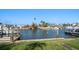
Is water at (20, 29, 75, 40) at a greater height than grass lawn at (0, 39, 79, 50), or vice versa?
water at (20, 29, 75, 40)

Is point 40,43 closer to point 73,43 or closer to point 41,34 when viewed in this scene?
point 41,34

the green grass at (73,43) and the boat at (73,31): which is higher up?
the boat at (73,31)

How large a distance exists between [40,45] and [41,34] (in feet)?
0.48

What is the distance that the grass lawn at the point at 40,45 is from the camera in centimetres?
298

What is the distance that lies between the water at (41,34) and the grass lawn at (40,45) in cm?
6

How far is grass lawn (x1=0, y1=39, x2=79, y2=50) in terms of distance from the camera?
2.98m

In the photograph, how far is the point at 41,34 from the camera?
3020 millimetres

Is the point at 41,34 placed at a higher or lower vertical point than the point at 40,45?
higher

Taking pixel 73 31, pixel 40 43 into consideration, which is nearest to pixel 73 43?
pixel 73 31

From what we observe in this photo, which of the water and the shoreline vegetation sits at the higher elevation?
the water

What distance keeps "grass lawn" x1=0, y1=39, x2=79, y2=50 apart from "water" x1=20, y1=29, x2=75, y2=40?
65 mm

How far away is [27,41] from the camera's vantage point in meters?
3.01
